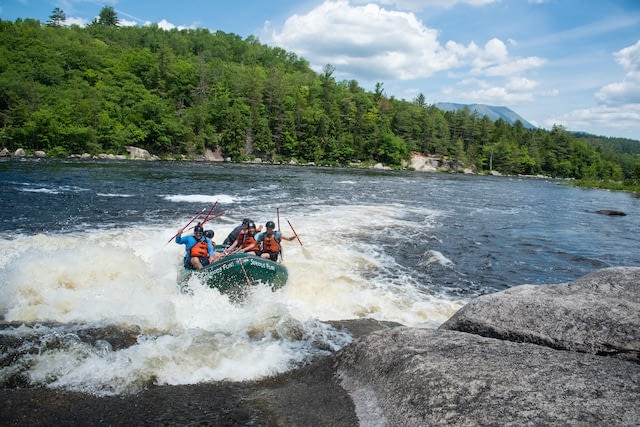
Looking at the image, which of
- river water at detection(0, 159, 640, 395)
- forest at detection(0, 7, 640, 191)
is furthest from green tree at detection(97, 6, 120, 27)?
river water at detection(0, 159, 640, 395)

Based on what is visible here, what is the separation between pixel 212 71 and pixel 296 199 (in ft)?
257

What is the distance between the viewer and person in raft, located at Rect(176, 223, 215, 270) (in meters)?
10.2

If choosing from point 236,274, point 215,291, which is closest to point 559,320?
point 236,274

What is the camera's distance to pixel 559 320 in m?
5.38

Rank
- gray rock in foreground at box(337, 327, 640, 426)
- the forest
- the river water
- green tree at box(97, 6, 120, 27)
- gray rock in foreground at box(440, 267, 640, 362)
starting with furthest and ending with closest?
green tree at box(97, 6, 120, 27) → the forest → the river water → gray rock in foreground at box(440, 267, 640, 362) → gray rock in foreground at box(337, 327, 640, 426)

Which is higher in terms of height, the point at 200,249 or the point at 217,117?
the point at 217,117

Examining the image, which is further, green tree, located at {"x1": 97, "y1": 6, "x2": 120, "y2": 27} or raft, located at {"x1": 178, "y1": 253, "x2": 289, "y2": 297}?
green tree, located at {"x1": 97, "y1": 6, "x2": 120, "y2": 27}

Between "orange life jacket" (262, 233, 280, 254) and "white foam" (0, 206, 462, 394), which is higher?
"orange life jacket" (262, 233, 280, 254)

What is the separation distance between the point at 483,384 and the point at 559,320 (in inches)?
77.9

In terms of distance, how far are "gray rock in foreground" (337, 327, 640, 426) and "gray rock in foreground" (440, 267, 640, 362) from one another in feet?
1.33

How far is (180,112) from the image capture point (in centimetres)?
8400

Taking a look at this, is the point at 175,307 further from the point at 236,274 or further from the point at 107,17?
the point at 107,17

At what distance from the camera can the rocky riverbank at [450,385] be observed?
3781 millimetres

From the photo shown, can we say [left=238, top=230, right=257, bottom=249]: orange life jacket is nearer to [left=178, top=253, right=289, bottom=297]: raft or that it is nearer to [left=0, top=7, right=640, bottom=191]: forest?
[left=178, top=253, right=289, bottom=297]: raft
